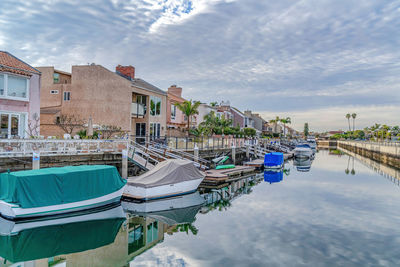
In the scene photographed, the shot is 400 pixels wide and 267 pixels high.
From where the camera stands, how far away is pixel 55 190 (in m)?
15.0

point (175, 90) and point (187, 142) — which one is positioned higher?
point (175, 90)

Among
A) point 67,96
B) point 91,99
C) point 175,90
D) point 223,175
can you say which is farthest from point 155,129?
point 175,90

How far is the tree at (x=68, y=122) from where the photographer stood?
2983cm

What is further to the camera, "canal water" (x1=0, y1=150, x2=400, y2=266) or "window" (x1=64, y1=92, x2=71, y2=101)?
"window" (x1=64, y1=92, x2=71, y2=101)

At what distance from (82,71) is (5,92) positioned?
11383 mm

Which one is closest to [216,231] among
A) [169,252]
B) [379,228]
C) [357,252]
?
[169,252]

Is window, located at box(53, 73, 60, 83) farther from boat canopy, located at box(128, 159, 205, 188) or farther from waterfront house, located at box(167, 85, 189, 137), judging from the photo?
boat canopy, located at box(128, 159, 205, 188)

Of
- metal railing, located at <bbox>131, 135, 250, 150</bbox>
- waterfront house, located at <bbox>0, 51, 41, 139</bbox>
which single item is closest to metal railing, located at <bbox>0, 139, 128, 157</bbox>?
metal railing, located at <bbox>131, 135, 250, 150</bbox>

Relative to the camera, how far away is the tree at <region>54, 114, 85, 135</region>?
29827mm

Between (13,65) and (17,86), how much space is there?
66.2 inches

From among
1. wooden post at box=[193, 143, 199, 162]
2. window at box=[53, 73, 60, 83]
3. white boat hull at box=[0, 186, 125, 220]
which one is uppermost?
window at box=[53, 73, 60, 83]

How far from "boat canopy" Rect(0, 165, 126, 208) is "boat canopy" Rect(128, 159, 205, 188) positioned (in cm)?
214

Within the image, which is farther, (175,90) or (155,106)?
(175,90)

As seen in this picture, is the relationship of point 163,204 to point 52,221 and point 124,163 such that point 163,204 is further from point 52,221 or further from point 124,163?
point 52,221
